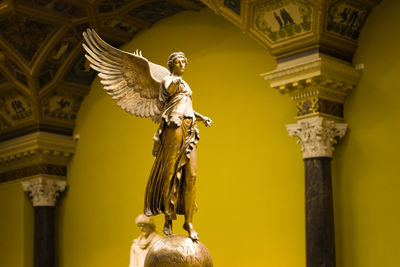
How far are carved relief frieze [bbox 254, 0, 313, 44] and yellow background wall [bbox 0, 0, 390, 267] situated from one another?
100 cm

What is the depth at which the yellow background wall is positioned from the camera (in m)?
10.5

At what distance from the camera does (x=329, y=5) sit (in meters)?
10.3

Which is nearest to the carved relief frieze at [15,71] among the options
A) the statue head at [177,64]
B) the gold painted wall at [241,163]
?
the gold painted wall at [241,163]

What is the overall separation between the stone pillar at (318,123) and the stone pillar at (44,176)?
620 cm

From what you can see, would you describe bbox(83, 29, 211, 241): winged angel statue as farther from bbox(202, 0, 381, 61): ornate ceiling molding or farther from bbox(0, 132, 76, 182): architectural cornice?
bbox(0, 132, 76, 182): architectural cornice

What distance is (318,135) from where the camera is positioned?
10.6m

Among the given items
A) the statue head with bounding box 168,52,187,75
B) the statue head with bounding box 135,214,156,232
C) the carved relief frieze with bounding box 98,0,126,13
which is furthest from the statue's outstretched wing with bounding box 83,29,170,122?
the carved relief frieze with bounding box 98,0,126,13

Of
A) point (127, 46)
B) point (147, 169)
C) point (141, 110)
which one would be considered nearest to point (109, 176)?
point (147, 169)

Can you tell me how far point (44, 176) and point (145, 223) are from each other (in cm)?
418

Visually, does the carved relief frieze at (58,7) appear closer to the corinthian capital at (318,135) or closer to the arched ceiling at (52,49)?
→ the arched ceiling at (52,49)

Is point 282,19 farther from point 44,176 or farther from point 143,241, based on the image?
point 44,176

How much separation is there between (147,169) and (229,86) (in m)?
2.42

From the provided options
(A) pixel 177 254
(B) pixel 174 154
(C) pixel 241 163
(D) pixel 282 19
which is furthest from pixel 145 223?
(A) pixel 177 254

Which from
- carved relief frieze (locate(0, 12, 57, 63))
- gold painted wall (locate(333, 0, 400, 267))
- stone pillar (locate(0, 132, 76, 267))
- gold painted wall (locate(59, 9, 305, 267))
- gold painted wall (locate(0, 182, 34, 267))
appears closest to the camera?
gold painted wall (locate(333, 0, 400, 267))
